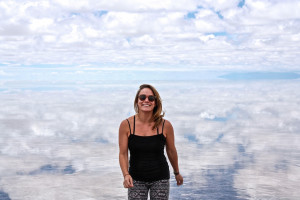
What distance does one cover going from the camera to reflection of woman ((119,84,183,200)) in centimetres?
578

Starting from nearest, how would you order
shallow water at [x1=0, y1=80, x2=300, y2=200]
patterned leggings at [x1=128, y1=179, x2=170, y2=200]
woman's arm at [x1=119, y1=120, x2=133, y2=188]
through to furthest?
1. woman's arm at [x1=119, y1=120, x2=133, y2=188]
2. patterned leggings at [x1=128, y1=179, x2=170, y2=200]
3. shallow water at [x1=0, y1=80, x2=300, y2=200]

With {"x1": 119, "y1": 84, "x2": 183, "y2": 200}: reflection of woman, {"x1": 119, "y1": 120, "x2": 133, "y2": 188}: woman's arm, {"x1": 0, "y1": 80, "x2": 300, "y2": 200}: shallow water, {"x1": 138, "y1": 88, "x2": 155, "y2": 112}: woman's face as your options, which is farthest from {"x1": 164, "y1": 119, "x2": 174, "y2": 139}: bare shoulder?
{"x1": 0, "y1": 80, "x2": 300, "y2": 200}: shallow water

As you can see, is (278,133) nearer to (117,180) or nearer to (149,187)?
(117,180)

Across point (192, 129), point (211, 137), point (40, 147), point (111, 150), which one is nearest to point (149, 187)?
point (111, 150)

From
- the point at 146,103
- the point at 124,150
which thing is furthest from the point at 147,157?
the point at 146,103

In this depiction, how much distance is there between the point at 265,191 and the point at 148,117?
36.4 ft

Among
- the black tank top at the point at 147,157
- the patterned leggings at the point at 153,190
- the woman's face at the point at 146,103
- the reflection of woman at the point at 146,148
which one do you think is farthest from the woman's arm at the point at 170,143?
the patterned leggings at the point at 153,190

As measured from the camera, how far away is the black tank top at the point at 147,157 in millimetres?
5764

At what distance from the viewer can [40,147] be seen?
24.8 metres

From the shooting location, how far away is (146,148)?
575 cm

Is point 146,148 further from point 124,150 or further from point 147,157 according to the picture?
point 124,150

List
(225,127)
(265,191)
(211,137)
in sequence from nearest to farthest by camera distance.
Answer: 1. (265,191)
2. (211,137)
3. (225,127)

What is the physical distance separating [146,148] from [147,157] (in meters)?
0.13

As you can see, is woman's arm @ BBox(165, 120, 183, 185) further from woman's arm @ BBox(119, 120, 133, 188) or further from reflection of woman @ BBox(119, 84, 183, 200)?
woman's arm @ BBox(119, 120, 133, 188)
